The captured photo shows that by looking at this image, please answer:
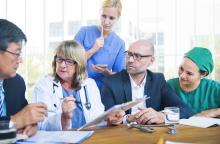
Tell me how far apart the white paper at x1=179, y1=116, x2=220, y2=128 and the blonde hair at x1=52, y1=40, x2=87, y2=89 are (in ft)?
2.27

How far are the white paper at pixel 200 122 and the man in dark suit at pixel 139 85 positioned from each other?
16cm

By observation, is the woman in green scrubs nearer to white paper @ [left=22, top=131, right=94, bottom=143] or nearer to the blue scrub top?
the blue scrub top

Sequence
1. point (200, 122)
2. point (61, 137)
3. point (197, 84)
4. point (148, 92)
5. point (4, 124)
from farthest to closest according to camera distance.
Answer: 1. point (197, 84)
2. point (148, 92)
3. point (200, 122)
4. point (61, 137)
5. point (4, 124)

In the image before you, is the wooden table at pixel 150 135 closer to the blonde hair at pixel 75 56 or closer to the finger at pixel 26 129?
the finger at pixel 26 129

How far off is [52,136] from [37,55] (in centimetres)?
225

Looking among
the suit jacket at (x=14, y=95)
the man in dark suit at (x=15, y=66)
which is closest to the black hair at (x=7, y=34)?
the man in dark suit at (x=15, y=66)

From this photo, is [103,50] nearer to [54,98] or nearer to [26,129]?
[54,98]

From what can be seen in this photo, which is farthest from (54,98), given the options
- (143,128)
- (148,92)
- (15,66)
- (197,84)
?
(197,84)

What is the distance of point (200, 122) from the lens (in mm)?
2055

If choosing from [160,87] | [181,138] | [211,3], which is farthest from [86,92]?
[211,3]

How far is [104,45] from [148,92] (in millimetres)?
628

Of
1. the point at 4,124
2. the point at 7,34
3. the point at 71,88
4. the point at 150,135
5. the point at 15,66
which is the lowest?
the point at 150,135

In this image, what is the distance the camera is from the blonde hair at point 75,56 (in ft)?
7.17

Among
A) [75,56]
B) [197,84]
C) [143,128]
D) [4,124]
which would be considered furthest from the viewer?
[197,84]
